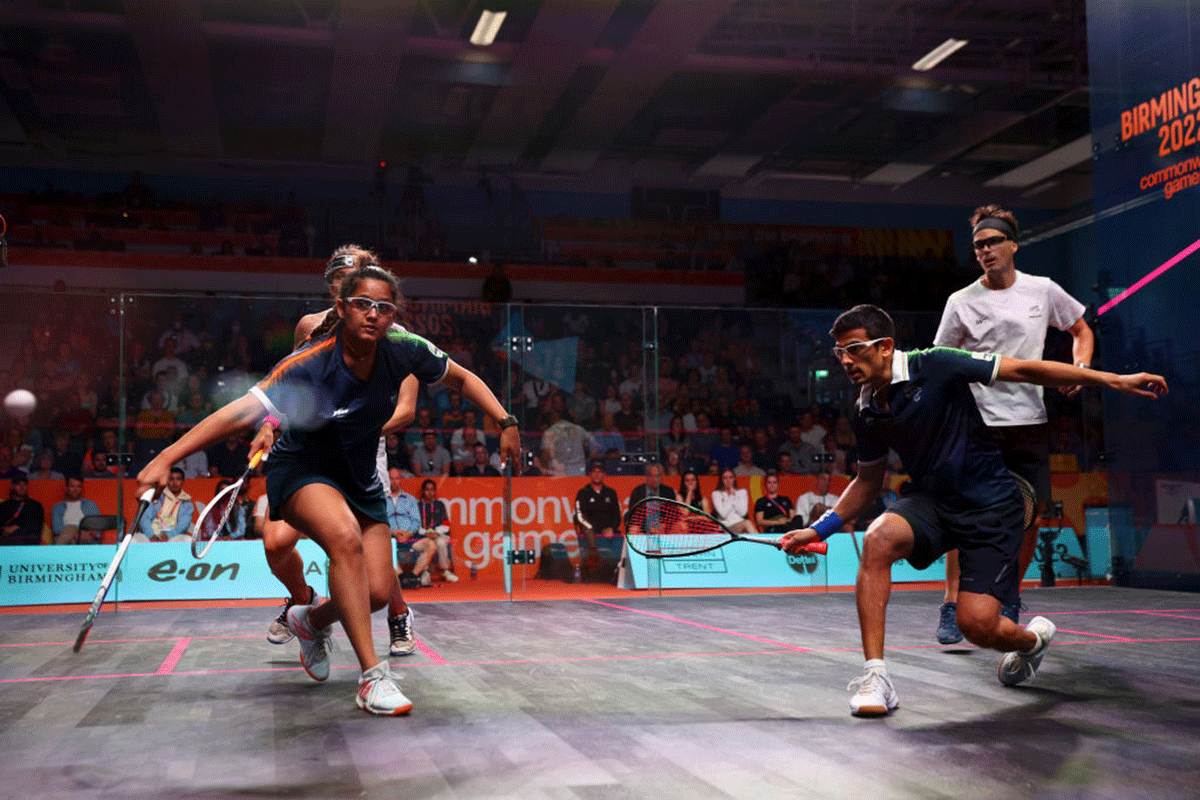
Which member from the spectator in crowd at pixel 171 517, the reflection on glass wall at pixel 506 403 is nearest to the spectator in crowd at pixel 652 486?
the reflection on glass wall at pixel 506 403

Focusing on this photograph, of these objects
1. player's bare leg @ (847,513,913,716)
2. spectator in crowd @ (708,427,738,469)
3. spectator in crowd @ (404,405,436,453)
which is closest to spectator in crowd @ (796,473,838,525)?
spectator in crowd @ (708,427,738,469)

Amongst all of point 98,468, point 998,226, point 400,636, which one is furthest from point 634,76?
point 400,636

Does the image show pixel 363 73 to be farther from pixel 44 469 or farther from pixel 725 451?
pixel 725 451

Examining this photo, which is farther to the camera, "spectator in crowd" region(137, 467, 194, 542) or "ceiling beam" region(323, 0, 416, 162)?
"ceiling beam" region(323, 0, 416, 162)

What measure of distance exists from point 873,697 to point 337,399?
5.27 feet

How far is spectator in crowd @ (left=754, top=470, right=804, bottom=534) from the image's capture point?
8422 mm

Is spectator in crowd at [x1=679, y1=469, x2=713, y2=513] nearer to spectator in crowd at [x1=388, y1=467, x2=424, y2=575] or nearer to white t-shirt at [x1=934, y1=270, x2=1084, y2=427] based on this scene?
spectator in crowd at [x1=388, y1=467, x2=424, y2=575]

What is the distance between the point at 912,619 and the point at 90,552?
5284mm

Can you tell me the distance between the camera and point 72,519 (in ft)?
24.2

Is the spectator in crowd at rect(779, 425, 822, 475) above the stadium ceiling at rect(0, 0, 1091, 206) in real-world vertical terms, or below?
below

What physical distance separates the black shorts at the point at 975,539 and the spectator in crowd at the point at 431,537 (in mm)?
5092

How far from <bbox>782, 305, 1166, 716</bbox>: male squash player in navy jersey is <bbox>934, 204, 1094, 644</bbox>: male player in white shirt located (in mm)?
1027

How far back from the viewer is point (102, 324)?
7746 mm

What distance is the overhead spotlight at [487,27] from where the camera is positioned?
11219mm
